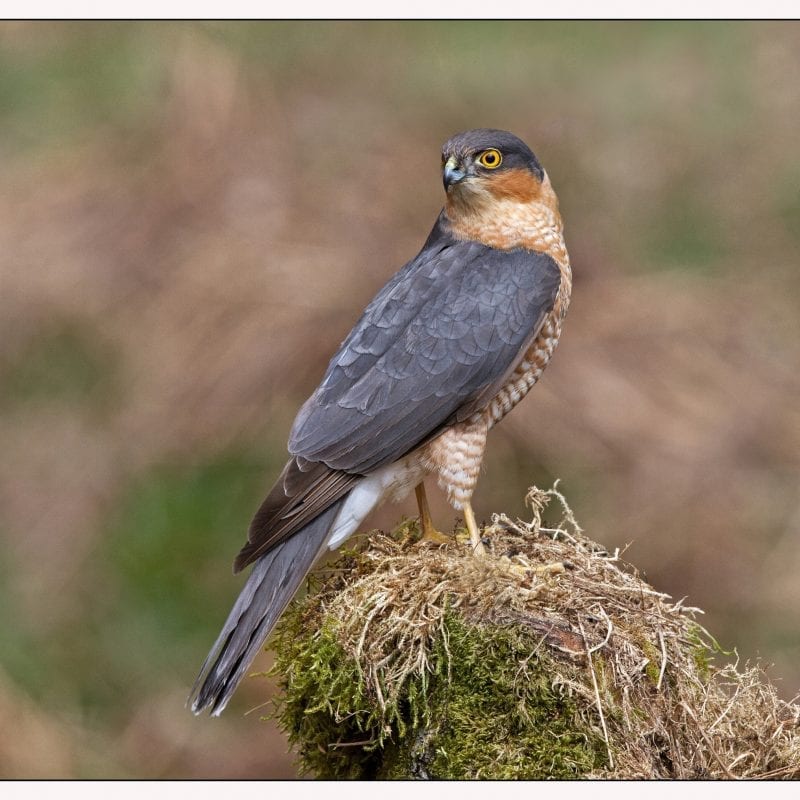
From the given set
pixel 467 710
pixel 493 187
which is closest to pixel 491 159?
pixel 493 187

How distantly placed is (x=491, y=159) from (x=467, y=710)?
198 cm

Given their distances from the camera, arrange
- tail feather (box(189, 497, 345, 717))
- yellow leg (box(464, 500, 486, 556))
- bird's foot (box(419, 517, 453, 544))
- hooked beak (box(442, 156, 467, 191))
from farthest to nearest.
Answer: hooked beak (box(442, 156, 467, 191)), bird's foot (box(419, 517, 453, 544)), yellow leg (box(464, 500, 486, 556)), tail feather (box(189, 497, 345, 717))

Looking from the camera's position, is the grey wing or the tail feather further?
the grey wing

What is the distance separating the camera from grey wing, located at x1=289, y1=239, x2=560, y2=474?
3623 mm

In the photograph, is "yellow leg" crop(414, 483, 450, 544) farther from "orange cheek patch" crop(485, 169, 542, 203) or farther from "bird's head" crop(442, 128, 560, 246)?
"orange cheek patch" crop(485, 169, 542, 203)

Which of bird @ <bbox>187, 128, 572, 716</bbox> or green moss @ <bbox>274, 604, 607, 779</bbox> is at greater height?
bird @ <bbox>187, 128, 572, 716</bbox>

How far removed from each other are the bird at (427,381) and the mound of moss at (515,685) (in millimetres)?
245

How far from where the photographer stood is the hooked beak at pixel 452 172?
12.6ft

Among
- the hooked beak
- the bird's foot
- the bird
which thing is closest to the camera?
the bird

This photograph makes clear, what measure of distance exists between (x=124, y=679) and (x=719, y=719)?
388 centimetres

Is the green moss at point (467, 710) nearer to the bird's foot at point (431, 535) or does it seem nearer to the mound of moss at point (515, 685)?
the mound of moss at point (515, 685)

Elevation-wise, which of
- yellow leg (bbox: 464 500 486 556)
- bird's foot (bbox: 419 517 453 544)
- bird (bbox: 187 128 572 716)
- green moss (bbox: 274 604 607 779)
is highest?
bird (bbox: 187 128 572 716)

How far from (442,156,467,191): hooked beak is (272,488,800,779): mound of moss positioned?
1.36 metres

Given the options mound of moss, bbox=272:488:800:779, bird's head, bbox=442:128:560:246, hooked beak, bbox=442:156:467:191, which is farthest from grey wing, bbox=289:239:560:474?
mound of moss, bbox=272:488:800:779
